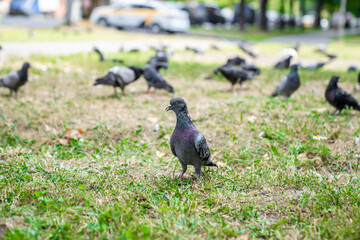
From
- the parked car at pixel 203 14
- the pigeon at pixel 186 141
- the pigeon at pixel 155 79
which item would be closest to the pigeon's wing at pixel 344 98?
the pigeon at pixel 155 79

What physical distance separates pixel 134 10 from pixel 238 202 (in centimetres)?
1963

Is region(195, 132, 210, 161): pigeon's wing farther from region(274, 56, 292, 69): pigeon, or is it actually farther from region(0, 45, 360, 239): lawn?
region(274, 56, 292, 69): pigeon

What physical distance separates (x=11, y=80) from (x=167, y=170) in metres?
3.61

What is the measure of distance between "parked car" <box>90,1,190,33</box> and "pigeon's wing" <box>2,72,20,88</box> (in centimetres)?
1482

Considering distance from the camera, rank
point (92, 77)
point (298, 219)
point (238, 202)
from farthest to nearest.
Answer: point (92, 77) → point (238, 202) → point (298, 219)

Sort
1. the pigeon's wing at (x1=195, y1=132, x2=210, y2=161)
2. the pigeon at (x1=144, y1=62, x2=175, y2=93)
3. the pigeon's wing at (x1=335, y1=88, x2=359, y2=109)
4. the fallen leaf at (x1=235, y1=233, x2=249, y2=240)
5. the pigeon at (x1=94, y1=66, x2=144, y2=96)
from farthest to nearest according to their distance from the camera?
the pigeon at (x1=144, y1=62, x2=175, y2=93), the pigeon at (x1=94, y1=66, x2=144, y2=96), the pigeon's wing at (x1=335, y1=88, x2=359, y2=109), the pigeon's wing at (x1=195, y1=132, x2=210, y2=161), the fallen leaf at (x1=235, y1=233, x2=249, y2=240)

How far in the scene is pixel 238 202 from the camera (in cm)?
285

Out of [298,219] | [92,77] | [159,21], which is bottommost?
[298,219]

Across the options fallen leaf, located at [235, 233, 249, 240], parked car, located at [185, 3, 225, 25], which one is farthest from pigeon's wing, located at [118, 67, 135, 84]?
parked car, located at [185, 3, 225, 25]

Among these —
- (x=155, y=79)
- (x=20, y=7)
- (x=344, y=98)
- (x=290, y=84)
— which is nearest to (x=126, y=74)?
(x=155, y=79)

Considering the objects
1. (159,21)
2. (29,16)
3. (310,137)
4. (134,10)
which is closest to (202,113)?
(310,137)

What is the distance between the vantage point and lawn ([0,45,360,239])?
2.47 metres

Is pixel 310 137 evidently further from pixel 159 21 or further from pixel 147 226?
pixel 159 21

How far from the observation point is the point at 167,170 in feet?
11.5
